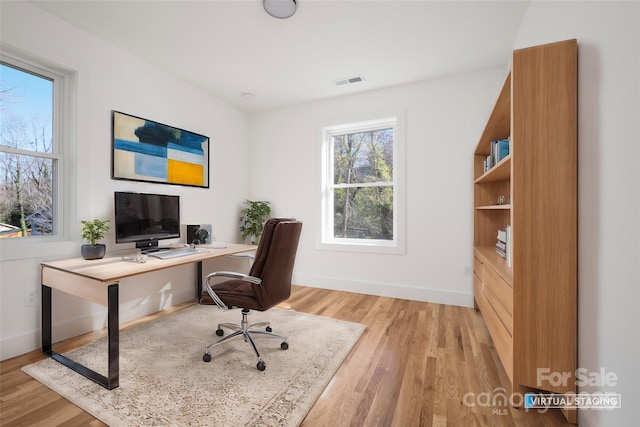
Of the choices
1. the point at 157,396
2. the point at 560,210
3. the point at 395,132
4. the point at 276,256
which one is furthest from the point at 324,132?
the point at 157,396

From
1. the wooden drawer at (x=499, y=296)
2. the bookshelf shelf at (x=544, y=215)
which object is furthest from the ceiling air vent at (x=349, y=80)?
the wooden drawer at (x=499, y=296)

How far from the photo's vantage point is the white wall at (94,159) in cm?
214

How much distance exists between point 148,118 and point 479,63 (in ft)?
12.1

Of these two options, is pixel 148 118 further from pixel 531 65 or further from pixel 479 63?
pixel 479 63

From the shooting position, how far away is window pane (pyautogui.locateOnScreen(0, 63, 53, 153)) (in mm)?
2207

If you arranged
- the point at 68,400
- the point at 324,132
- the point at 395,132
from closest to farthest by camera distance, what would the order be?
the point at 68,400 < the point at 395,132 < the point at 324,132

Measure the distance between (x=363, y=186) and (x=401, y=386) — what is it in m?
2.70

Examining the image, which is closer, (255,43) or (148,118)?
(255,43)

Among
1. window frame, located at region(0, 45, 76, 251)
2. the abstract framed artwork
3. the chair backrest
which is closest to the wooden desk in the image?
window frame, located at region(0, 45, 76, 251)

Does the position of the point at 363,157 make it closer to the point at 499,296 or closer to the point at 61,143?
the point at 499,296

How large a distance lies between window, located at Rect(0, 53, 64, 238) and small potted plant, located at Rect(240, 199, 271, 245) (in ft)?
7.08

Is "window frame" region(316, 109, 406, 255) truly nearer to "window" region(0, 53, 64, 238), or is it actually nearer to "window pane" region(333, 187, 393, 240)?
"window pane" region(333, 187, 393, 240)

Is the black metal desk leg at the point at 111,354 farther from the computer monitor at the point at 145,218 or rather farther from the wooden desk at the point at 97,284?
the computer monitor at the point at 145,218

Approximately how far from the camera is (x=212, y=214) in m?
3.89
